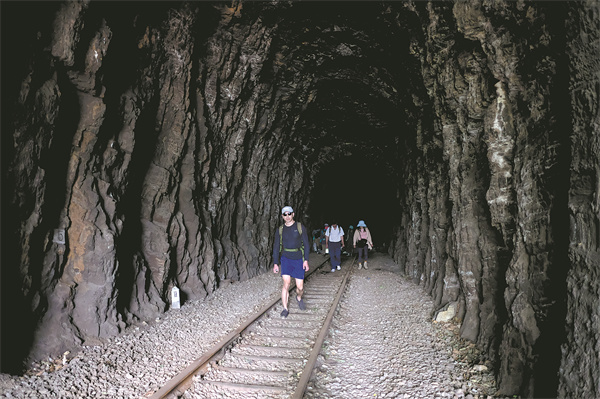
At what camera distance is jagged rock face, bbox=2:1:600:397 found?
315cm

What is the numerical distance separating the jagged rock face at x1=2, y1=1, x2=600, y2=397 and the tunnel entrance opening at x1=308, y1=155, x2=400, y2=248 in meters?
8.69

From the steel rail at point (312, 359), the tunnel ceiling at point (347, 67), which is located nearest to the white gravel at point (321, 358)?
the steel rail at point (312, 359)

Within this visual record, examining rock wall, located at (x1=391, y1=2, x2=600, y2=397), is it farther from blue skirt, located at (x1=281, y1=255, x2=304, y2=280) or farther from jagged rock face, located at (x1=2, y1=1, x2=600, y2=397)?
blue skirt, located at (x1=281, y1=255, x2=304, y2=280)

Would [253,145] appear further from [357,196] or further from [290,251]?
[357,196]

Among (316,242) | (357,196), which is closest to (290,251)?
(316,242)

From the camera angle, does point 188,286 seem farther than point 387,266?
No

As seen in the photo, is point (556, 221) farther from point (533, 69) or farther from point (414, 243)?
point (414, 243)

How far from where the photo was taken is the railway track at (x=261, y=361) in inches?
148

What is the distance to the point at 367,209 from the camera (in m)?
31.7

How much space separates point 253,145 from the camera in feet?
39.5

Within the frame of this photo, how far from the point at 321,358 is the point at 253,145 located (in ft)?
28.2

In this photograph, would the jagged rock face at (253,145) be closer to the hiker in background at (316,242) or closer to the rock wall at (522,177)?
the rock wall at (522,177)

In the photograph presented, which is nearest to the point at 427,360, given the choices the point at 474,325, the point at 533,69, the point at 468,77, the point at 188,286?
the point at 474,325

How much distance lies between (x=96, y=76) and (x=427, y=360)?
6217mm
